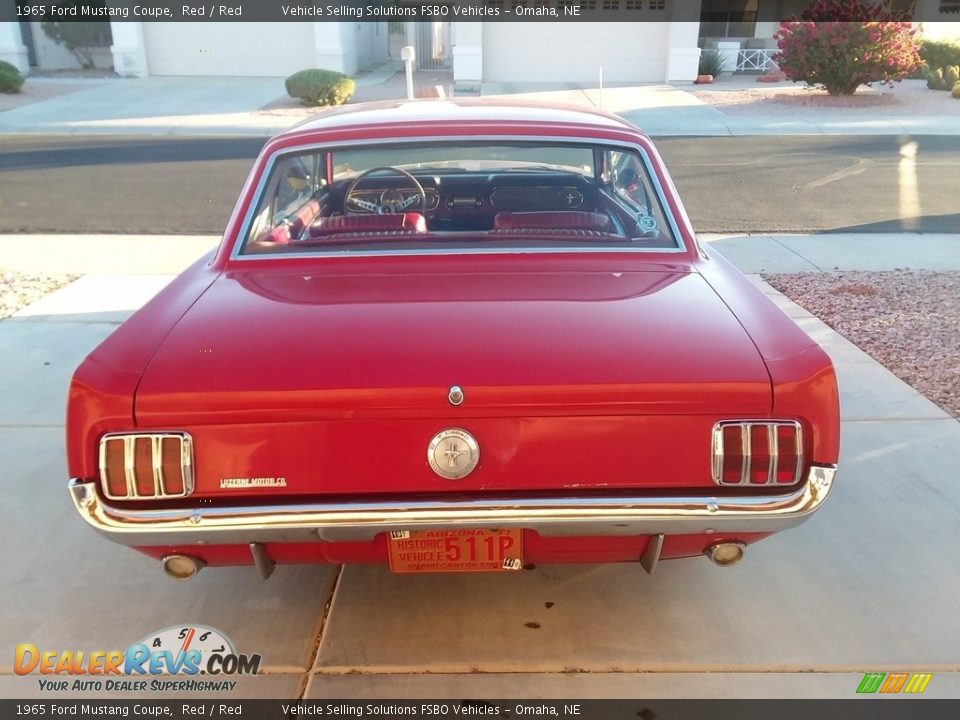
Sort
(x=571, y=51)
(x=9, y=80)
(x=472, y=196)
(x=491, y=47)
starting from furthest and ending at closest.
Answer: (x=571, y=51) → (x=491, y=47) → (x=9, y=80) → (x=472, y=196)

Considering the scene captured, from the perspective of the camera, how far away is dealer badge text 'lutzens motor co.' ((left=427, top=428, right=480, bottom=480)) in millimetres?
2281

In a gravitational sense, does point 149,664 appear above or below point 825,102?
above

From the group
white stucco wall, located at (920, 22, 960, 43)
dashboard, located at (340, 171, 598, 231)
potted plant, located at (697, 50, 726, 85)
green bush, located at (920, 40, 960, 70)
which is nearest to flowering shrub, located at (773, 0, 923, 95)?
green bush, located at (920, 40, 960, 70)

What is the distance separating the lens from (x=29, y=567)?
3.24 m

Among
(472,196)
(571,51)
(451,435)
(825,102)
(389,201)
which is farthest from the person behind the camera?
(571,51)

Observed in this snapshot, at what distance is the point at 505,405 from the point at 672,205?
56.2 inches

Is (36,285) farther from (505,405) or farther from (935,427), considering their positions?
(935,427)

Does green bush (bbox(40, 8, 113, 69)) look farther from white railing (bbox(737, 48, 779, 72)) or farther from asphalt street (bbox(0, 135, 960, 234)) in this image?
white railing (bbox(737, 48, 779, 72))

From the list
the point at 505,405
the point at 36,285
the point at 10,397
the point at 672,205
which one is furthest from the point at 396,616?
the point at 36,285

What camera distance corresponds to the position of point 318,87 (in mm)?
17906

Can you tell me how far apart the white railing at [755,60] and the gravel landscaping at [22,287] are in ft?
77.5

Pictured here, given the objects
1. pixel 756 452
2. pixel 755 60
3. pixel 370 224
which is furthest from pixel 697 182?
pixel 755 60

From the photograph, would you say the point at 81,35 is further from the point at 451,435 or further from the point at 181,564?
the point at 451,435

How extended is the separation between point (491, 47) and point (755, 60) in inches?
342
